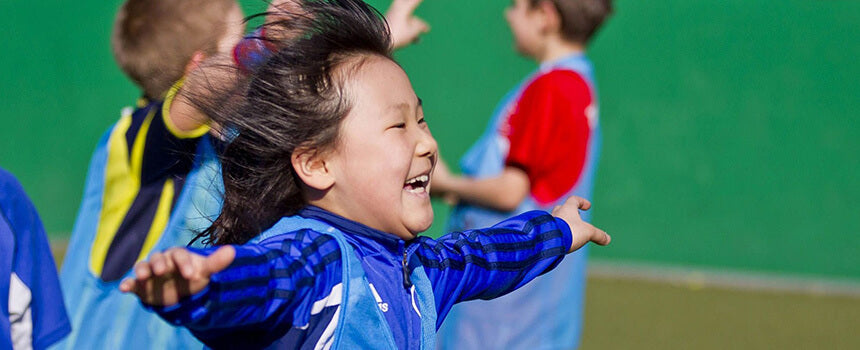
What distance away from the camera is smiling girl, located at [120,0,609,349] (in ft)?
5.18

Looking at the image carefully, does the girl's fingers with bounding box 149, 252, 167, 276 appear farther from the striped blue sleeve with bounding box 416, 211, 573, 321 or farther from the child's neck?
the child's neck

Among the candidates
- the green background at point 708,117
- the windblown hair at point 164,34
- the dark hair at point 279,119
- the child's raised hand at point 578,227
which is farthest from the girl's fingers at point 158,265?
the green background at point 708,117

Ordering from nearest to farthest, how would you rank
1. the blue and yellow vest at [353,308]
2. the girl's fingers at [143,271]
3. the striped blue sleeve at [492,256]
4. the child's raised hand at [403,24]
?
the girl's fingers at [143,271], the blue and yellow vest at [353,308], the striped blue sleeve at [492,256], the child's raised hand at [403,24]

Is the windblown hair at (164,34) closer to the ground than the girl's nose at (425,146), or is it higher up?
closer to the ground

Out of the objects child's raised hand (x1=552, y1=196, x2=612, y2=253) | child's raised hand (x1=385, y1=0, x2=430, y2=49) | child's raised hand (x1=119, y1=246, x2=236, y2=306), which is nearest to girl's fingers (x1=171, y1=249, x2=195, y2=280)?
child's raised hand (x1=119, y1=246, x2=236, y2=306)

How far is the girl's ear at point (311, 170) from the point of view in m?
1.73

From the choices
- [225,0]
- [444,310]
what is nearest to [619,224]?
[225,0]

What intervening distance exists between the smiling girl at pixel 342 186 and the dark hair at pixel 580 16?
183 cm

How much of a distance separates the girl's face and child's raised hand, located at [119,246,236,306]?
50 cm

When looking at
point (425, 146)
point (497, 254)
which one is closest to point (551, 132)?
point (497, 254)

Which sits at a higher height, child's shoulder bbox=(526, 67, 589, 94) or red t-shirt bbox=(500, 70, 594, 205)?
child's shoulder bbox=(526, 67, 589, 94)

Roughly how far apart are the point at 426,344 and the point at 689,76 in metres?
5.32

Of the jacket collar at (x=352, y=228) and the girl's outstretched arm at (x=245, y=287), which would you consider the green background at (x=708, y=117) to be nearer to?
the jacket collar at (x=352, y=228)

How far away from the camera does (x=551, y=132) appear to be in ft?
11.2
